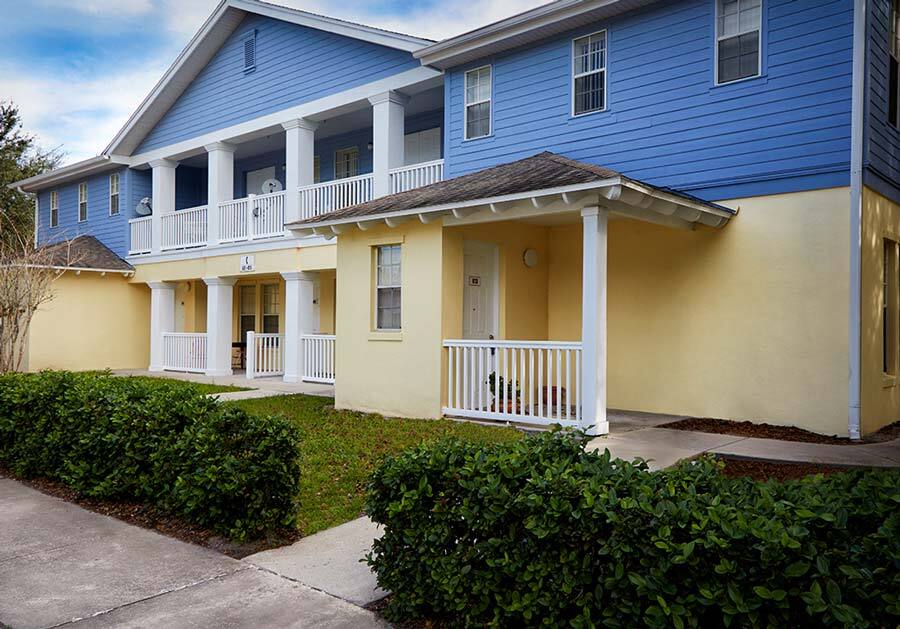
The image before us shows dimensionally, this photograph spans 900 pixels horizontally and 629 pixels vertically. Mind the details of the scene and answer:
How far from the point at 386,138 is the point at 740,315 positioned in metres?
7.91

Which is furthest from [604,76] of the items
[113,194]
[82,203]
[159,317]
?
[82,203]

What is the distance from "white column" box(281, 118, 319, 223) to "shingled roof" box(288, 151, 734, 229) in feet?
15.1

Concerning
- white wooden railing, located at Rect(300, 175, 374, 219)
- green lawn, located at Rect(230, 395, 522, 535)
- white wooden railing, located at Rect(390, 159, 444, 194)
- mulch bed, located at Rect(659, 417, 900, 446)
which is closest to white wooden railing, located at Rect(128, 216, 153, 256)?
white wooden railing, located at Rect(300, 175, 374, 219)

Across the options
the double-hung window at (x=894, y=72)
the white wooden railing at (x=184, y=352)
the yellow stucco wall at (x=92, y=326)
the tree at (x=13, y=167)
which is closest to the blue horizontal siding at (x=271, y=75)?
the yellow stucco wall at (x=92, y=326)

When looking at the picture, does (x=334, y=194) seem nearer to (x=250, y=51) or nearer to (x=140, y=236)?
(x=250, y=51)

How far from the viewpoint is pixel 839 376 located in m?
8.97

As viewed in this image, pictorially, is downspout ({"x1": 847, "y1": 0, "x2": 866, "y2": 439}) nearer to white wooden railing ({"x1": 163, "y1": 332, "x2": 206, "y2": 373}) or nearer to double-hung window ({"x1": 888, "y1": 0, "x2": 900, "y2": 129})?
double-hung window ({"x1": 888, "y1": 0, "x2": 900, "y2": 129})

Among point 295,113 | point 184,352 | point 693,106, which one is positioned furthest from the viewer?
point 184,352

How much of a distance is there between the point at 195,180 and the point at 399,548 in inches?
811

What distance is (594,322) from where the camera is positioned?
870 cm

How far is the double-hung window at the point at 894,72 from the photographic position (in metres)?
10.2

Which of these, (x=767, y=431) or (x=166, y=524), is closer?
(x=166, y=524)

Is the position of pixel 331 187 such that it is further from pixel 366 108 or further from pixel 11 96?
pixel 11 96

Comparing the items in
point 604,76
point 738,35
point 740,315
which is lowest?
point 740,315
